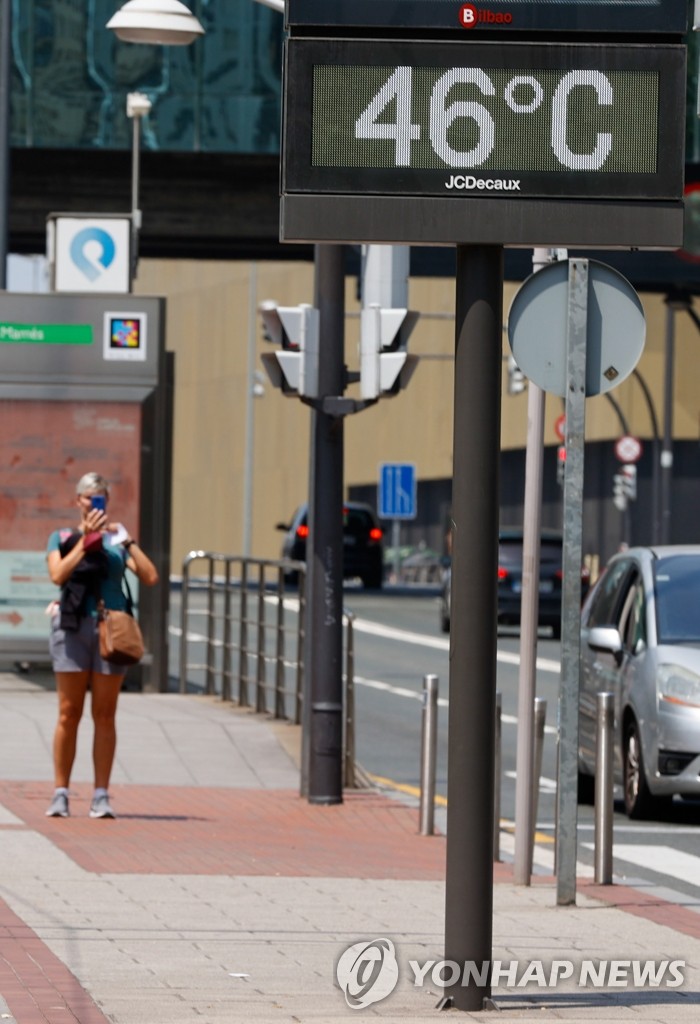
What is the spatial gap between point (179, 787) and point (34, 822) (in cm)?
228

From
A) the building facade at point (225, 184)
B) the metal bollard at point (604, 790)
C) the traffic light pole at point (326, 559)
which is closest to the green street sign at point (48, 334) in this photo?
the traffic light pole at point (326, 559)

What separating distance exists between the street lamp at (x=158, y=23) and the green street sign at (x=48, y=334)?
427cm

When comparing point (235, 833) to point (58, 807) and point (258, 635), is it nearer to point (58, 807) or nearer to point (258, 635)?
point (58, 807)

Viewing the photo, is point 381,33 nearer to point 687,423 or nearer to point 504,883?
point 504,883

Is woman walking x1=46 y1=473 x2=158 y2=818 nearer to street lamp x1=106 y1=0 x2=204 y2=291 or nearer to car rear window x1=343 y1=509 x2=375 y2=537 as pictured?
street lamp x1=106 y1=0 x2=204 y2=291

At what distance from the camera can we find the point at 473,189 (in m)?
7.07

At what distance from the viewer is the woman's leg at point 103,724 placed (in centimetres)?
1238

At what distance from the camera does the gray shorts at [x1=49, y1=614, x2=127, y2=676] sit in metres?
12.4

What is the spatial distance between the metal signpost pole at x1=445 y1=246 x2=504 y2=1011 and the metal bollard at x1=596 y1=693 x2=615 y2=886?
3.85 meters

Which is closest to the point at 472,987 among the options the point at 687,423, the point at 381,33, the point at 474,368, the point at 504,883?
the point at 474,368

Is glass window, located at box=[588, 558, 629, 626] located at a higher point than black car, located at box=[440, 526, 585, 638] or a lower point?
higher

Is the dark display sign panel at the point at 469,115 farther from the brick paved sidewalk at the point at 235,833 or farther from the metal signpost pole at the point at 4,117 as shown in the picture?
the metal signpost pole at the point at 4,117
